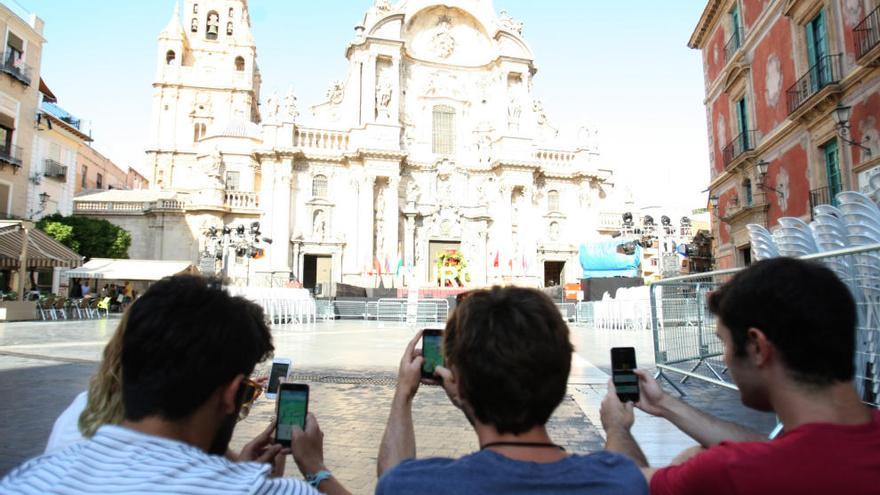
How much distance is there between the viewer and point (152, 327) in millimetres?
1372

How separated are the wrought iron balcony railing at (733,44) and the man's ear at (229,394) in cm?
2157

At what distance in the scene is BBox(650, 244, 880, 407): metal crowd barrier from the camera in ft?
12.5

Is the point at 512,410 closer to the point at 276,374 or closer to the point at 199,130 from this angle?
the point at 276,374

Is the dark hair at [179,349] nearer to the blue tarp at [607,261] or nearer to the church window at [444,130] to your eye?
the blue tarp at [607,261]

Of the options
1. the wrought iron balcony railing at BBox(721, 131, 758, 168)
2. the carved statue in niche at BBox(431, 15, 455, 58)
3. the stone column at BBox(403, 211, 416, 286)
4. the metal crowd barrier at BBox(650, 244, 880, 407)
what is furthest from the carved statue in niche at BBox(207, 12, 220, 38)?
the metal crowd barrier at BBox(650, 244, 880, 407)

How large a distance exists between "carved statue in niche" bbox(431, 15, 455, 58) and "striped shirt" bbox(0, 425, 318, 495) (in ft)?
114

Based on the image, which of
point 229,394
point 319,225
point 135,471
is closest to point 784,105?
point 229,394

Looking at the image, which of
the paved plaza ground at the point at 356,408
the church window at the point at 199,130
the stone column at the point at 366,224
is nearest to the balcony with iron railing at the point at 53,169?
the church window at the point at 199,130

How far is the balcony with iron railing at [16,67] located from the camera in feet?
75.5

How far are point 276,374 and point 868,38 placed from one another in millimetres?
14835

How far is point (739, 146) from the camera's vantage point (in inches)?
747

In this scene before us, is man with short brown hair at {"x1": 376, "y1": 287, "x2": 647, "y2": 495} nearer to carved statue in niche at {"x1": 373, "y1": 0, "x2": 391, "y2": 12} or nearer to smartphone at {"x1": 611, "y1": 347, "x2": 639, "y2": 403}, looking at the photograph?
smartphone at {"x1": 611, "y1": 347, "x2": 639, "y2": 403}

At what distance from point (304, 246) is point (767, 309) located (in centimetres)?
2919

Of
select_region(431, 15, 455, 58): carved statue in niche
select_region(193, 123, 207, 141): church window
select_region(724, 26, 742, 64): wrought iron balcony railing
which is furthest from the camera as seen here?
select_region(193, 123, 207, 141): church window
